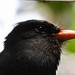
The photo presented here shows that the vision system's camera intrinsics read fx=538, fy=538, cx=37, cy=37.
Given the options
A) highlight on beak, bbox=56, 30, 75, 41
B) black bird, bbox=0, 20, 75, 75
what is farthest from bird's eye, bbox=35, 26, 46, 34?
highlight on beak, bbox=56, 30, 75, 41

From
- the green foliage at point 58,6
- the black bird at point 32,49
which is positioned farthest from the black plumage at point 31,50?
the green foliage at point 58,6

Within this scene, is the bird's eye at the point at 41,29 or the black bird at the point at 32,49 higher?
the bird's eye at the point at 41,29

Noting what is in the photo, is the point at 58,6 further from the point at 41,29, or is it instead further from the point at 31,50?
the point at 31,50

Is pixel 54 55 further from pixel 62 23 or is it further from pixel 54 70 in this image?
pixel 62 23

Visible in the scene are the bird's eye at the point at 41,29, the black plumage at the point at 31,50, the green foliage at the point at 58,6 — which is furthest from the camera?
the green foliage at the point at 58,6

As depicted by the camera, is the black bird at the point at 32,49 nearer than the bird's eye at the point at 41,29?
Yes

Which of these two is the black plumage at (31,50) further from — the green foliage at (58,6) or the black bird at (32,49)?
the green foliage at (58,6)

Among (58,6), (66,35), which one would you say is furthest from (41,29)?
(58,6)
